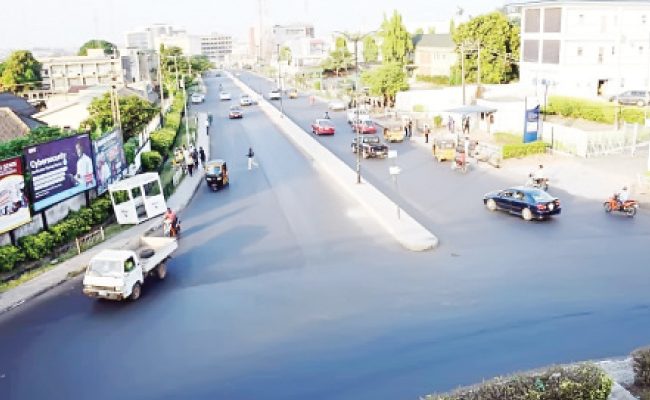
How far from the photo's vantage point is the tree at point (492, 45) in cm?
6588

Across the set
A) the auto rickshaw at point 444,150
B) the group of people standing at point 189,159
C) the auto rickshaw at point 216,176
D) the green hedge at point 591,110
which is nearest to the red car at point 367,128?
the auto rickshaw at point 444,150

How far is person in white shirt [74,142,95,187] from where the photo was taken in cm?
2571

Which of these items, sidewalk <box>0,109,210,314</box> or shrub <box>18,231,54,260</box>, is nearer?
sidewalk <box>0,109,210,314</box>

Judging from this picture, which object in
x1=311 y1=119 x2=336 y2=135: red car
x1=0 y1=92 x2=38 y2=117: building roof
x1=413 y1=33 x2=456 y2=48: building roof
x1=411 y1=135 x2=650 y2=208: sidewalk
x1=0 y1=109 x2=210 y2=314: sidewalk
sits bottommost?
x1=0 y1=109 x2=210 y2=314: sidewalk

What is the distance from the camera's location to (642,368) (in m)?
11.5

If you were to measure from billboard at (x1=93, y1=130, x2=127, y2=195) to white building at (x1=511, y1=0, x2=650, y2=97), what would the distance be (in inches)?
1520

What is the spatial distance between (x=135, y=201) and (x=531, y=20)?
4561 centimetres

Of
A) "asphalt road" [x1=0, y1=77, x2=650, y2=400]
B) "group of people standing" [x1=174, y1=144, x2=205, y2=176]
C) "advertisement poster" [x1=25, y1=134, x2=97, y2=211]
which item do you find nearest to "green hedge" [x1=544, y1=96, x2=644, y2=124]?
"asphalt road" [x1=0, y1=77, x2=650, y2=400]

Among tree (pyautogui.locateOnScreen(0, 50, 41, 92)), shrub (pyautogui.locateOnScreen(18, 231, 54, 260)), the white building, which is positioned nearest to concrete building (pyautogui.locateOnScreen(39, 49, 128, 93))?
tree (pyautogui.locateOnScreen(0, 50, 41, 92))

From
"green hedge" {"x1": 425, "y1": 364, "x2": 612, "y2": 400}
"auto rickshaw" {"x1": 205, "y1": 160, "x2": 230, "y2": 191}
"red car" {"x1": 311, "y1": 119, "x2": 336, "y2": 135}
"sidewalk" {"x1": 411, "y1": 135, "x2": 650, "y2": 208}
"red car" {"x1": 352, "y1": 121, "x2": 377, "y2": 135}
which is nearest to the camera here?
"green hedge" {"x1": 425, "y1": 364, "x2": 612, "y2": 400}

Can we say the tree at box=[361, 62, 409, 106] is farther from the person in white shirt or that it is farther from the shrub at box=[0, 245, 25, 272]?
the shrub at box=[0, 245, 25, 272]

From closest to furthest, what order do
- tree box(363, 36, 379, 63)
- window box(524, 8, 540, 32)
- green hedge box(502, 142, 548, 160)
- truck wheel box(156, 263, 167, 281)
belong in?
→ 1. truck wheel box(156, 263, 167, 281)
2. green hedge box(502, 142, 548, 160)
3. window box(524, 8, 540, 32)
4. tree box(363, 36, 379, 63)

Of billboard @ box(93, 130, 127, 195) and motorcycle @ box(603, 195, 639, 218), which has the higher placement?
billboard @ box(93, 130, 127, 195)

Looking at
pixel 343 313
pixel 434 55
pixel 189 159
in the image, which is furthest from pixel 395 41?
pixel 343 313
